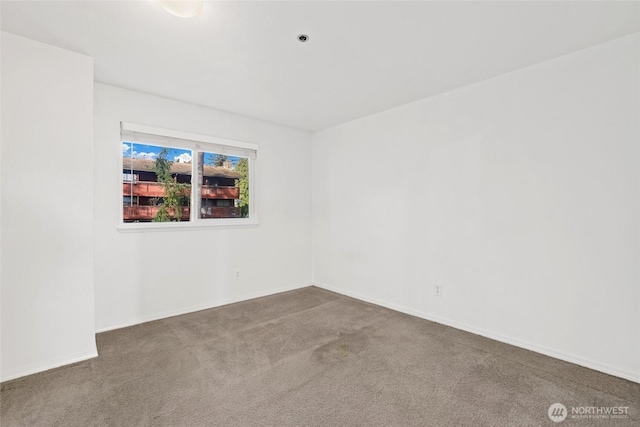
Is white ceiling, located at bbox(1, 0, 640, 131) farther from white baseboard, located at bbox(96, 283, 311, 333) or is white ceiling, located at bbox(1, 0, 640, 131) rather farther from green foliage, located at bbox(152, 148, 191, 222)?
white baseboard, located at bbox(96, 283, 311, 333)

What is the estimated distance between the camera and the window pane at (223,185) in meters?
3.73

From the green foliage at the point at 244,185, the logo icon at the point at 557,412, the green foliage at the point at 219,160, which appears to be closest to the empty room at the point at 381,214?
the logo icon at the point at 557,412

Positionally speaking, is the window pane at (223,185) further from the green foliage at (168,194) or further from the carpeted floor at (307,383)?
the carpeted floor at (307,383)

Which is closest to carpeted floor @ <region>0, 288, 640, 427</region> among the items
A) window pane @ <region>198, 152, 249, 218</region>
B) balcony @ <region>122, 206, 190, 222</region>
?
balcony @ <region>122, 206, 190, 222</region>

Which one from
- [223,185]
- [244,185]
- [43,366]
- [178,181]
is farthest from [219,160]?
[43,366]

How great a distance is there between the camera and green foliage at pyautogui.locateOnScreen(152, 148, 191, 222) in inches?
134

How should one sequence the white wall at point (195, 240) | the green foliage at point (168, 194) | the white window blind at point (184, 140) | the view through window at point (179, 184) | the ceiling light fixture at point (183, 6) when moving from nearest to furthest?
the ceiling light fixture at point (183, 6), the white wall at point (195, 240), the white window blind at point (184, 140), the view through window at point (179, 184), the green foliage at point (168, 194)

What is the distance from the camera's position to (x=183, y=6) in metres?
1.69

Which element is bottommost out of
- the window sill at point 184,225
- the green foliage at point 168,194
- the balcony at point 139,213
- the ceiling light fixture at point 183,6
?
the window sill at point 184,225

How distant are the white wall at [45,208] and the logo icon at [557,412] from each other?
3.24m

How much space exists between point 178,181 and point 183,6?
2193mm

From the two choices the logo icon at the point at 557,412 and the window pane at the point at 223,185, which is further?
the window pane at the point at 223,185

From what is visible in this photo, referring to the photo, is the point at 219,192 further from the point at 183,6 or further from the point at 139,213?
the point at 183,6

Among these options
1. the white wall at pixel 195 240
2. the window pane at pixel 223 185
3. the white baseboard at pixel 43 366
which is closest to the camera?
the white baseboard at pixel 43 366
